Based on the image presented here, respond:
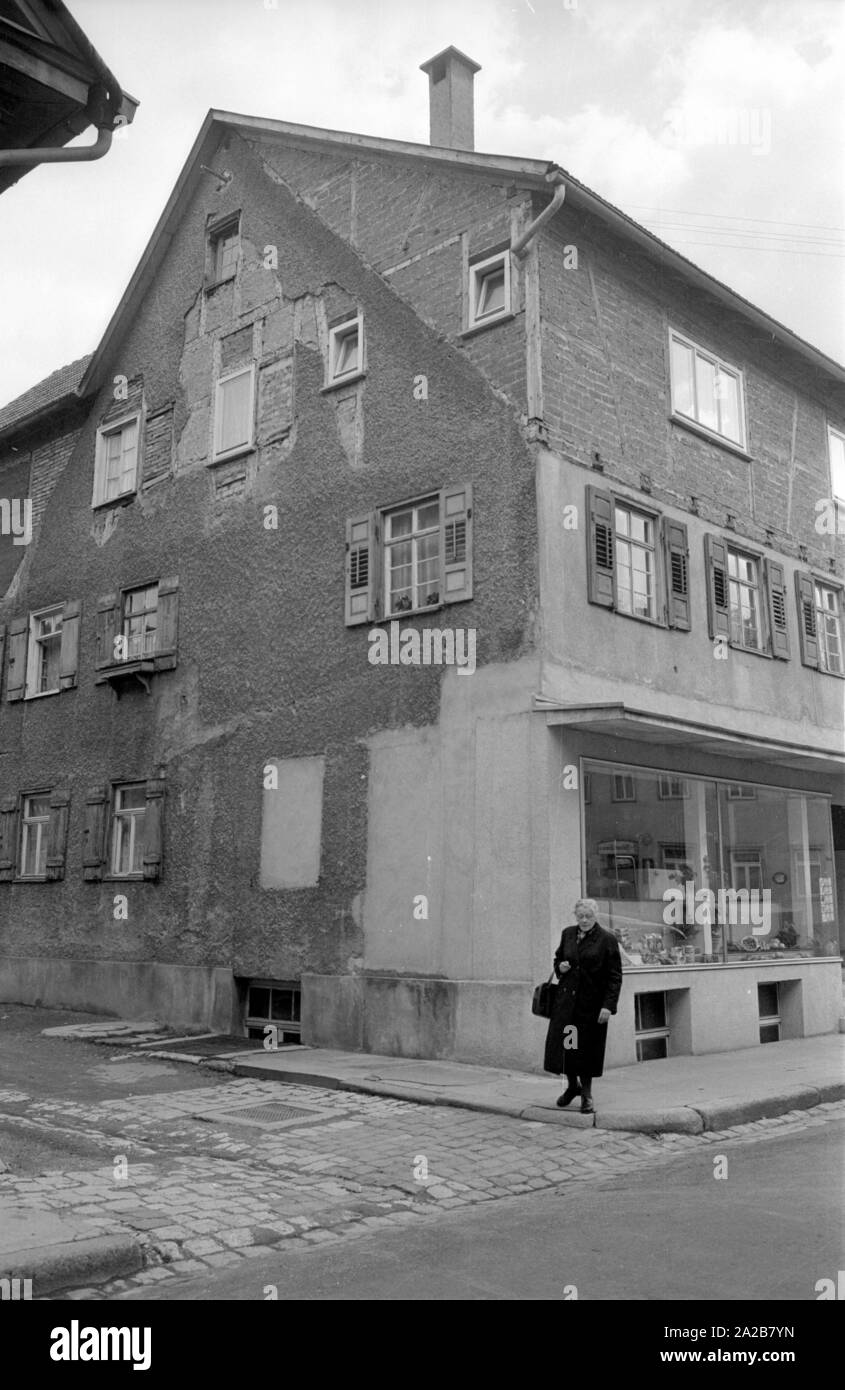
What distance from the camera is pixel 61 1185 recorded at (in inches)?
285

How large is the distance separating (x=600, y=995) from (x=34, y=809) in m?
12.3

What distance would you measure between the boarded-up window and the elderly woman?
537 cm

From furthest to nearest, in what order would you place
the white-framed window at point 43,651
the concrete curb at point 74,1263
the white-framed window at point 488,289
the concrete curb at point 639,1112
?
the white-framed window at point 43,651 → the white-framed window at point 488,289 → the concrete curb at point 639,1112 → the concrete curb at point 74,1263

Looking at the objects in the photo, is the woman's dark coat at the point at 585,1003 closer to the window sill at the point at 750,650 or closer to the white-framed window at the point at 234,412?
the window sill at the point at 750,650

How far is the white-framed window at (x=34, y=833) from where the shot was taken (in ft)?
63.0

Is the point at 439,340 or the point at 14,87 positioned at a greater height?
the point at 439,340

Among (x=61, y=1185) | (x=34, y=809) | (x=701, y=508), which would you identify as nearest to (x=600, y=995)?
(x=61, y=1185)

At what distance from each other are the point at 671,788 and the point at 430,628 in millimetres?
3332

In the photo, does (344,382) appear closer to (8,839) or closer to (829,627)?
(829,627)

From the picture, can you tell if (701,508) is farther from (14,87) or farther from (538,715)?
(14,87)

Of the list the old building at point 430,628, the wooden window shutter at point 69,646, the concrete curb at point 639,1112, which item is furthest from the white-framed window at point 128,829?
the concrete curb at point 639,1112

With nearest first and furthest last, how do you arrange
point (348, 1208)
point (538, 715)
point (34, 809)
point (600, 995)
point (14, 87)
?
point (14, 87) < point (348, 1208) < point (600, 995) < point (538, 715) < point (34, 809)

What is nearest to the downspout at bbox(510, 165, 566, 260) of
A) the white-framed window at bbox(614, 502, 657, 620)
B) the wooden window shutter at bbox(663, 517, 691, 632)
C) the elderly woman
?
the white-framed window at bbox(614, 502, 657, 620)

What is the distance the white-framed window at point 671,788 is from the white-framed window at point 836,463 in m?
6.21
